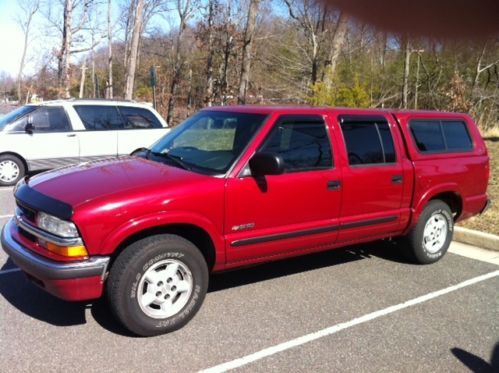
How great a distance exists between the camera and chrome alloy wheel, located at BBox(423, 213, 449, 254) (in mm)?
5496

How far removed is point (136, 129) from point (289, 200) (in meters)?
6.86

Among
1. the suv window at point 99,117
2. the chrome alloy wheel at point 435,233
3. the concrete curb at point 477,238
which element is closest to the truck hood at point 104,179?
the chrome alloy wheel at point 435,233

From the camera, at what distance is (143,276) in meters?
3.62

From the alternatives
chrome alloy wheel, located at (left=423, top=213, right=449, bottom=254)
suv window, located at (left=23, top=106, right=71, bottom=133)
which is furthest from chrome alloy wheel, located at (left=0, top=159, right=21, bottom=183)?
chrome alloy wheel, located at (left=423, top=213, right=449, bottom=254)

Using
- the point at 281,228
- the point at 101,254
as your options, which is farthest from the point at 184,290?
the point at 281,228

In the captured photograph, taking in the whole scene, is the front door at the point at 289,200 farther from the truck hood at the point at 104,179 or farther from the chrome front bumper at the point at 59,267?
the chrome front bumper at the point at 59,267

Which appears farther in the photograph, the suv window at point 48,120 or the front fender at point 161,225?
the suv window at point 48,120

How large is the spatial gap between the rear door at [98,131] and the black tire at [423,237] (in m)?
6.75

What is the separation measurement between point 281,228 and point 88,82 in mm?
62146

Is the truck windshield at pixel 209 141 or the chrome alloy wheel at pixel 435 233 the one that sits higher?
the truck windshield at pixel 209 141

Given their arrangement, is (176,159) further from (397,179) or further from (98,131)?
(98,131)

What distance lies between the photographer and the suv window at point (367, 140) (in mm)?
4785

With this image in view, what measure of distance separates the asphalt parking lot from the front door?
1.62ft

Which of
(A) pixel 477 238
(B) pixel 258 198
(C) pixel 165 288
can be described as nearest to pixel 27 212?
(C) pixel 165 288
